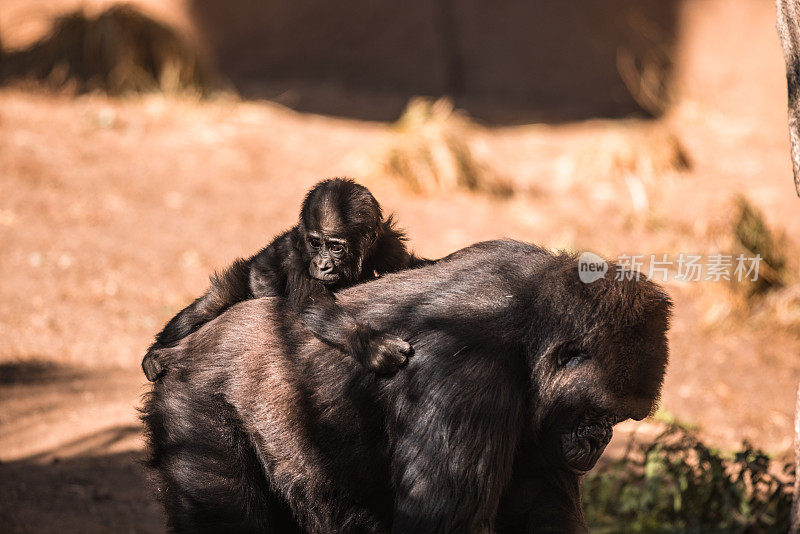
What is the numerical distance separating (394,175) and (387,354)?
7090mm

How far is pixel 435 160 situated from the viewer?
10.1m

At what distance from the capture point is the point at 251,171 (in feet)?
32.5

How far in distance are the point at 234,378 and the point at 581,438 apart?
128cm

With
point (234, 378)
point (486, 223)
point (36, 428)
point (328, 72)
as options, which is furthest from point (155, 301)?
point (328, 72)

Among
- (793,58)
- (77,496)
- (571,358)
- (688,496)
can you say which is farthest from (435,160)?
(571,358)

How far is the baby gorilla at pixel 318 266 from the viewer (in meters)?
3.22

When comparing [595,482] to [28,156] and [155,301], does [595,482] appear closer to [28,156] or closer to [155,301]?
[155,301]

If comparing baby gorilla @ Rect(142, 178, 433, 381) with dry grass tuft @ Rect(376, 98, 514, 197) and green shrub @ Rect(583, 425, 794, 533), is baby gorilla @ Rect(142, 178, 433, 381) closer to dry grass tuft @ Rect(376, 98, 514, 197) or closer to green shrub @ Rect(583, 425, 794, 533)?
green shrub @ Rect(583, 425, 794, 533)

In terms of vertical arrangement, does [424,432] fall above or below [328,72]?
below

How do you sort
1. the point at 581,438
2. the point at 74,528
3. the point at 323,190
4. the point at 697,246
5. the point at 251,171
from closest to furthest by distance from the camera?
the point at 581,438 < the point at 323,190 < the point at 74,528 < the point at 697,246 < the point at 251,171

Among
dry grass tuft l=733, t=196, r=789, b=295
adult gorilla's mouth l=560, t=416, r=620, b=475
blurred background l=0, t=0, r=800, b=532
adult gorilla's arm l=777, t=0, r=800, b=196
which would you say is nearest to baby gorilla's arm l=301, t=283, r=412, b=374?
adult gorilla's mouth l=560, t=416, r=620, b=475

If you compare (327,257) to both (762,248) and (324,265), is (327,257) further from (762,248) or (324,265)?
(762,248)

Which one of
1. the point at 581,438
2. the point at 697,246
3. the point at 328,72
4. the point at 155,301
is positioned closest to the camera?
the point at 581,438

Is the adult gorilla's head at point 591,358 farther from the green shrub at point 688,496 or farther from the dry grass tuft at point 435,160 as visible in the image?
the dry grass tuft at point 435,160
